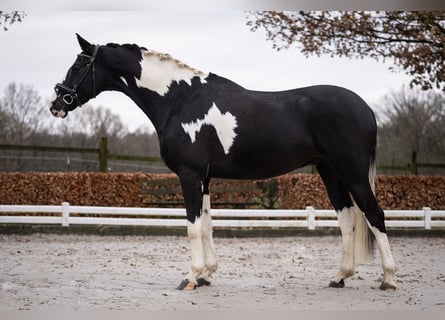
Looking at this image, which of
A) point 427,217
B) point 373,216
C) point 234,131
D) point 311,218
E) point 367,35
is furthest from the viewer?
point 427,217

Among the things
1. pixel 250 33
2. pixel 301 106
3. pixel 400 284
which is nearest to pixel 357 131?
pixel 301 106

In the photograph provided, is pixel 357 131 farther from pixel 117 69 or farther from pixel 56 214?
pixel 56 214

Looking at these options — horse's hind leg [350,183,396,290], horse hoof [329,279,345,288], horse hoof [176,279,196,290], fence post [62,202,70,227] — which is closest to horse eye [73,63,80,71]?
horse hoof [176,279,196,290]

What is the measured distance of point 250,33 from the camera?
779cm

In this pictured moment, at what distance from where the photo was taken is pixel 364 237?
4.28m

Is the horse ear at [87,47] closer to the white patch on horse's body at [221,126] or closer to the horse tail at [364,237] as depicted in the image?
the white patch on horse's body at [221,126]

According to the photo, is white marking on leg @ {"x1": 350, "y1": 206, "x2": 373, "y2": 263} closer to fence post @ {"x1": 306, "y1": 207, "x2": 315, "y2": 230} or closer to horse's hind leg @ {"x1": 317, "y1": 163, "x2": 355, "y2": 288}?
horse's hind leg @ {"x1": 317, "y1": 163, "x2": 355, "y2": 288}

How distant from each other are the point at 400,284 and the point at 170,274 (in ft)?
6.63

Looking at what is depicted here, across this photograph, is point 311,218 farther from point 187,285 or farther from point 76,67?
point 76,67

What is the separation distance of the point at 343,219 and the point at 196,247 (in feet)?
4.00

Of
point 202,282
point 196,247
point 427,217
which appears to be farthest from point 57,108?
point 427,217

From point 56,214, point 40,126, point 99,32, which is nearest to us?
point 99,32

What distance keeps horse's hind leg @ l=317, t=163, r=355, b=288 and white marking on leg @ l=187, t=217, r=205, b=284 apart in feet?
3.61

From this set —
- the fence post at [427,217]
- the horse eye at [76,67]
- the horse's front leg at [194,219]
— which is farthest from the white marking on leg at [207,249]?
the fence post at [427,217]
